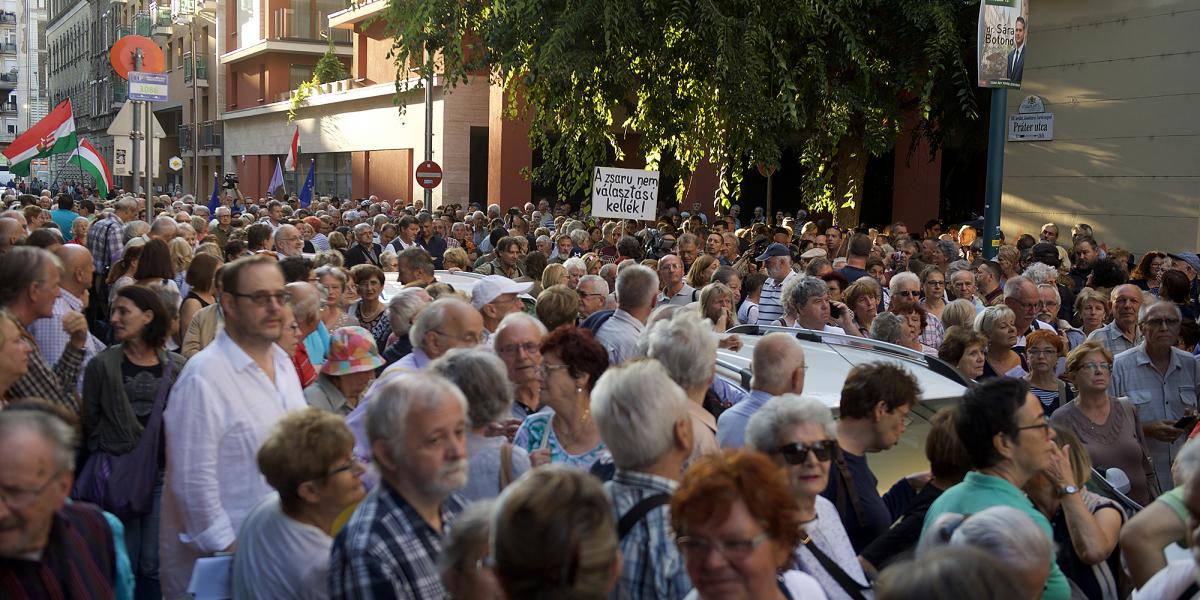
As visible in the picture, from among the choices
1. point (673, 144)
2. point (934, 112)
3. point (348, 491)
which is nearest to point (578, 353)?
point (348, 491)

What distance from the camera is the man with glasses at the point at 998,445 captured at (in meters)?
4.11

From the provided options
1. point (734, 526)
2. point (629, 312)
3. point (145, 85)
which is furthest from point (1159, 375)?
point (145, 85)

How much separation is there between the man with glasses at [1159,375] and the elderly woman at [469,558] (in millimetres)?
5824

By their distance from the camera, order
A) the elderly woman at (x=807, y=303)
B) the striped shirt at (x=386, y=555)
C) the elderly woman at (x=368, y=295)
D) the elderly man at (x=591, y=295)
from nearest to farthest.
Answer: the striped shirt at (x=386, y=555), the elderly woman at (x=807, y=303), the elderly woman at (x=368, y=295), the elderly man at (x=591, y=295)

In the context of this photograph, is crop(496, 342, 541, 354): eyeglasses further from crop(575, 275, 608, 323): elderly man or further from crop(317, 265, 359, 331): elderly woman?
crop(575, 275, 608, 323): elderly man

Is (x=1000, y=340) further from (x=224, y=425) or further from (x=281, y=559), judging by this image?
(x=281, y=559)

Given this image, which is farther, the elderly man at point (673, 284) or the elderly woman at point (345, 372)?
the elderly man at point (673, 284)

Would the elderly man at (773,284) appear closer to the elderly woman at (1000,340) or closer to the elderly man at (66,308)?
the elderly woman at (1000,340)

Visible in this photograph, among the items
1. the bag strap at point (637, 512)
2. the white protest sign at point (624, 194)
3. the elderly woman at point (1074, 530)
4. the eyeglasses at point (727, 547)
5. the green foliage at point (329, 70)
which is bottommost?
the elderly woman at point (1074, 530)

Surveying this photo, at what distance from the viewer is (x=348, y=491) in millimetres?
3686

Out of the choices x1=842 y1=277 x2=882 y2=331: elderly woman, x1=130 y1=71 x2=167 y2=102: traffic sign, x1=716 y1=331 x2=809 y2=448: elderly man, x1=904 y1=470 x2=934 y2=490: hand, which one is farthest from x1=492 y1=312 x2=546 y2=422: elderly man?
x1=130 y1=71 x2=167 y2=102: traffic sign

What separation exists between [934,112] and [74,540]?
745 inches

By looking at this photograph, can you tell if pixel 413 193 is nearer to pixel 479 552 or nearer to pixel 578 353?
pixel 578 353

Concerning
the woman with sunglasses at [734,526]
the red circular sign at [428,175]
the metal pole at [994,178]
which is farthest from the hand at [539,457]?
the red circular sign at [428,175]
